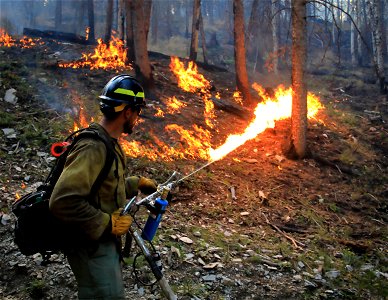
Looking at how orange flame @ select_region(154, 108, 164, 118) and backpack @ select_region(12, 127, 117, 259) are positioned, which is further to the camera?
orange flame @ select_region(154, 108, 164, 118)

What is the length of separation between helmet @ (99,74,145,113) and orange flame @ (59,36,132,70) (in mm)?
12791

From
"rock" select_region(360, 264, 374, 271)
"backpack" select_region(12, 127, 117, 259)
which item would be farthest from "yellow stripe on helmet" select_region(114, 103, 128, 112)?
"rock" select_region(360, 264, 374, 271)

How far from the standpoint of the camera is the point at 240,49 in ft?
48.8

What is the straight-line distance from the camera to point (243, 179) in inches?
368

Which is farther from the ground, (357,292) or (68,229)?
(68,229)

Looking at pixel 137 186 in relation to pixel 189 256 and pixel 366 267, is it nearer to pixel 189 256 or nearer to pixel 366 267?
pixel 189 256

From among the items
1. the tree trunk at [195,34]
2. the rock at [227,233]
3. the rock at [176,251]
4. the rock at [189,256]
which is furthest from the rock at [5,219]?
the tree trunk at [195,34]

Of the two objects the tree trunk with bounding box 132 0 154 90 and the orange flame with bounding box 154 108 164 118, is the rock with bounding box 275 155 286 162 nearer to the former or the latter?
the orange flame with bounding box 154 108 164 118

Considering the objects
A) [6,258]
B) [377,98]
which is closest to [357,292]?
[6,258]

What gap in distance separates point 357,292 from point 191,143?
248 inches

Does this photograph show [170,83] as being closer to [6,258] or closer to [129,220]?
[6,258]

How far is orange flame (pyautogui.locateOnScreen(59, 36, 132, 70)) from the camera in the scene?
604 inches

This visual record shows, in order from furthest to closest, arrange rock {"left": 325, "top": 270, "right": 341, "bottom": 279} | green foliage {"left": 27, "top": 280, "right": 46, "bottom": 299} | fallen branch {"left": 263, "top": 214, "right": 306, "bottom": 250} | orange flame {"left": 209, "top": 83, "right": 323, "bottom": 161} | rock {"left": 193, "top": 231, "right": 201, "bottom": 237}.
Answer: orange flame {"left": 209, "top": 83, "right": 323, "bottom": 161}, fallen branch {"left": 263, "top": 214, "right": 306, "bottom": 250}, rock {"left": 193, "top": 231, "right": 201, "bottom": 237}, rock {"left": 325, "top": 270, "right": 341, "bottom": 279}, green foliage {"left": 27, "top": 280, "right": 46, "bottom": 299}

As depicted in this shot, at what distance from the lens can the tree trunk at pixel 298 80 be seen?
10109 millimetres
